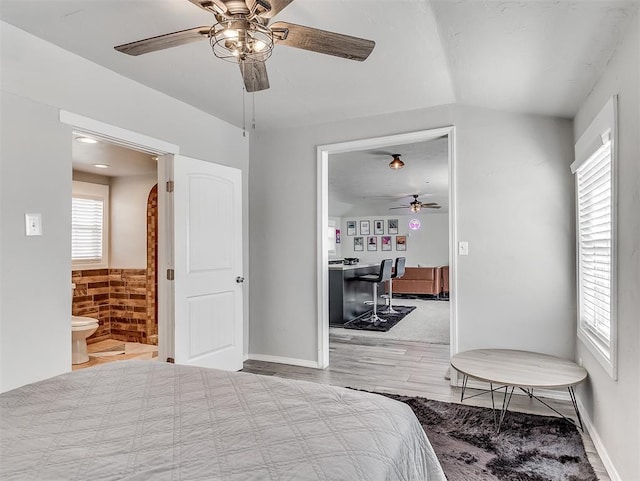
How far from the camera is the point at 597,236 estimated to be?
2.45 meters

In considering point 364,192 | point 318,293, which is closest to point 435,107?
point 318,293

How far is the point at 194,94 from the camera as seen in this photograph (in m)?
3.26

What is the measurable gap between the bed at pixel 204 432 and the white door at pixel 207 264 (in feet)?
5.68

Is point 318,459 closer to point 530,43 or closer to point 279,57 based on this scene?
point 530,43

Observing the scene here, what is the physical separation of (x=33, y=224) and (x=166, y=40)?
137 centimetres

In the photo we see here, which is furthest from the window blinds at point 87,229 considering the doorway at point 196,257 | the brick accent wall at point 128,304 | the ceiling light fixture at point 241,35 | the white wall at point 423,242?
the white wall at point 423,242

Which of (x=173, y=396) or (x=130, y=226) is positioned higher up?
(x=130, y=226)

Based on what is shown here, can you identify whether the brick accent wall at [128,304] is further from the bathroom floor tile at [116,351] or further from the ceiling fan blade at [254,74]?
the ceiling fan blade at [254,74]

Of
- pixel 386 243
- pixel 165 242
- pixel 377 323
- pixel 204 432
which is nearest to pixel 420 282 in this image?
pixel 386 243

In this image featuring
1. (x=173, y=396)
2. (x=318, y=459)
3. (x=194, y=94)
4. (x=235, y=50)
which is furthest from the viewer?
(x=194, y=94)

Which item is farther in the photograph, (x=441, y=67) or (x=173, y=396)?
(x=441, y=67)

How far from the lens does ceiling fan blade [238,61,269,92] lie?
6.66ft

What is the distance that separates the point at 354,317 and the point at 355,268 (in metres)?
0.81

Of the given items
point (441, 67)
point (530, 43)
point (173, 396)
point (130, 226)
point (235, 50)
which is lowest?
point (173, 396)
